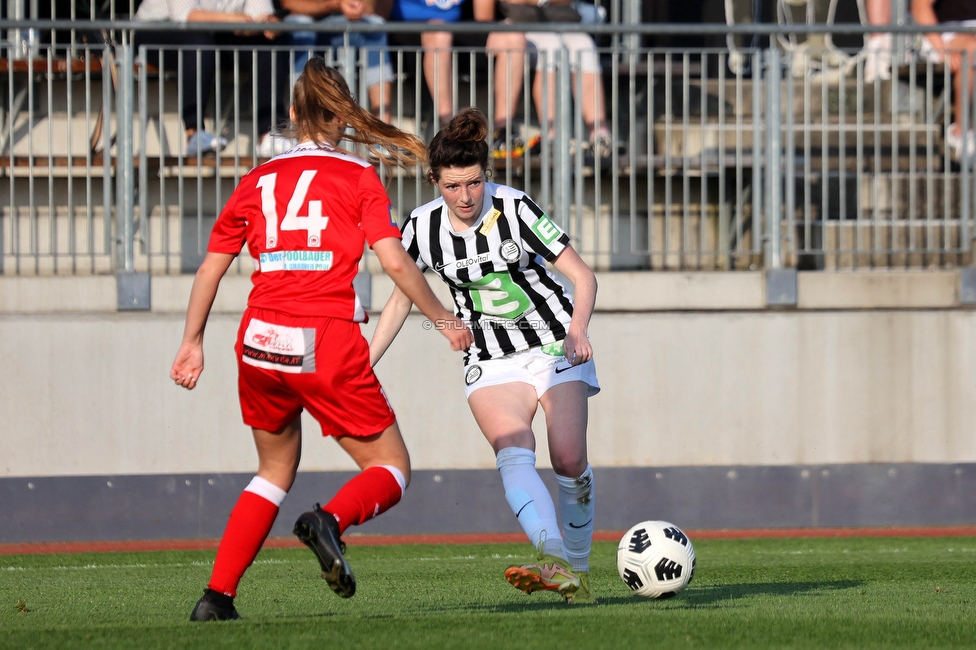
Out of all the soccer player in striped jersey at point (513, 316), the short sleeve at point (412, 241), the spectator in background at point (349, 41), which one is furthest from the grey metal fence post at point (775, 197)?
the short sleeve at point (412, 241)

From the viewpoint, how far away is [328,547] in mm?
4027

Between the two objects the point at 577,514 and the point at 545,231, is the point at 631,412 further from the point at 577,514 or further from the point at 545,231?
the point at 545,231

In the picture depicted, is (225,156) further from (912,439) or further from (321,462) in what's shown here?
(912,439)

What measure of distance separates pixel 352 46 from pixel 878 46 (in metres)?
4.55

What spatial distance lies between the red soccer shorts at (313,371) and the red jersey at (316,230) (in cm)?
6

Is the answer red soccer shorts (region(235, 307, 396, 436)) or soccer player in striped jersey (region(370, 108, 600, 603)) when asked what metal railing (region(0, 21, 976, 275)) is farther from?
red soccer shorts (region(235, 307, 396, 436))

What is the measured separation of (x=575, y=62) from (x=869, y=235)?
263 centimetres

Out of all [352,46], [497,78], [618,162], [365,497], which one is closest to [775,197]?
[618,162]

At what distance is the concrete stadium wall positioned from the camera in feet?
30.7

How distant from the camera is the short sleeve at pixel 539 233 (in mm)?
5434

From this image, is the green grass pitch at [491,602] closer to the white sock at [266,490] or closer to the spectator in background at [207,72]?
the white sock at [266,490]

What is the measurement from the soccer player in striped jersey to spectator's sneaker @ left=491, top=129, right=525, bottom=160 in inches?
164

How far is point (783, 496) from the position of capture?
31.5 ft

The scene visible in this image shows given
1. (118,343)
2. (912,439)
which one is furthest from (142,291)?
(912,439)
